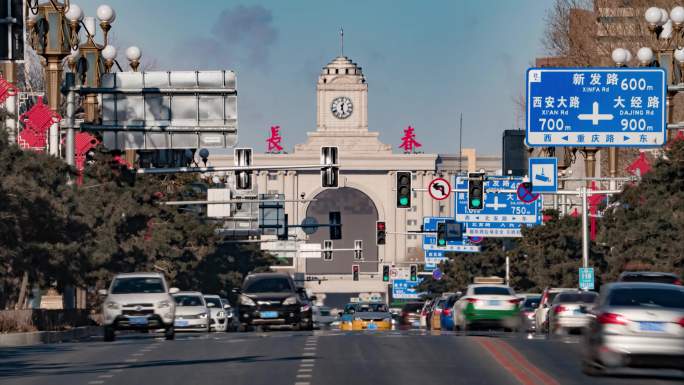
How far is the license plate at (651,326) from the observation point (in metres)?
21.5

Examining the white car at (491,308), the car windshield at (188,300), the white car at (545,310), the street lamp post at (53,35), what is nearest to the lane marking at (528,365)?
the white car at (491,308)

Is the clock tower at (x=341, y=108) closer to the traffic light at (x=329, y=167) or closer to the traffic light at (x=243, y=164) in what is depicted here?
the traffic light at (x=243, y=164)

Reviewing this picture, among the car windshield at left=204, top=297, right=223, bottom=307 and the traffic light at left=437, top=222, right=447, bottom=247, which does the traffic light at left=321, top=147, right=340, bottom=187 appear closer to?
the car windshield at left=204, top=297, right=223, bottom=307

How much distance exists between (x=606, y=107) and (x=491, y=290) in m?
6.87

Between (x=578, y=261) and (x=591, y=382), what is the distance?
49131 millimetres

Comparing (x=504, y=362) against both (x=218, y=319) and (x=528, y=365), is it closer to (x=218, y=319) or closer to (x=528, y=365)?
(x=528, y=365)

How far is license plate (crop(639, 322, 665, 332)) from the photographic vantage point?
21469mm

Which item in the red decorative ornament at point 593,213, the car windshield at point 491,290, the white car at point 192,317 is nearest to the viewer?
the car windshield at point 491,290

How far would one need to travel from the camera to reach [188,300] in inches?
2021

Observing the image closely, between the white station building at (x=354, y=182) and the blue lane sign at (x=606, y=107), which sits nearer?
the blue lane sign at (x=606, y=107)

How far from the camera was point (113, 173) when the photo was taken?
60.9 meters

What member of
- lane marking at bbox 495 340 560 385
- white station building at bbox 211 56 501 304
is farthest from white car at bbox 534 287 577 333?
white station building at bbox 211 56 501 304

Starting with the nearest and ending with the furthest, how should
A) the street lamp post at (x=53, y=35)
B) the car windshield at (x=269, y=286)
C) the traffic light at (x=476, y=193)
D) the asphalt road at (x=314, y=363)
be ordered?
the asphalt road at (x=314, y=363) → the car windshield at (x=269, y=286) → the street lamp post at (x=53, y=35) → the traffic light at (x=476, y=193)

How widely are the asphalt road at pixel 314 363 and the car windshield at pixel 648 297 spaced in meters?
1.11
